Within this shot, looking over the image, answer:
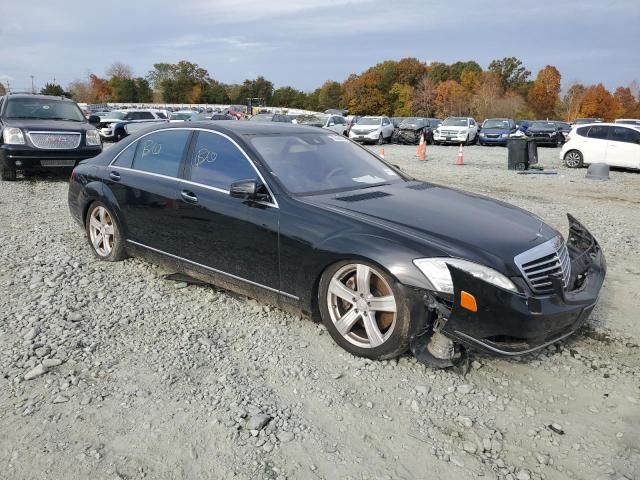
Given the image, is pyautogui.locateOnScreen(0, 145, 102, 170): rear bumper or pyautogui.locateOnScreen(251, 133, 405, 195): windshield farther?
pyautogui.locateOnScreen(0, 145, 102, 170): rear bumper

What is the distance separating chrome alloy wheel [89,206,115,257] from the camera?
5.43 metres

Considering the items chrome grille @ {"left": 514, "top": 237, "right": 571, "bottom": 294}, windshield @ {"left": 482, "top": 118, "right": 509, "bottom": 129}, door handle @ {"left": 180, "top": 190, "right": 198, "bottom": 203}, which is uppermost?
windshield @ {"left": 482, "top": 118, "right": 509, "bottom": 129}

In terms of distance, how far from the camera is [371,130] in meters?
27.8

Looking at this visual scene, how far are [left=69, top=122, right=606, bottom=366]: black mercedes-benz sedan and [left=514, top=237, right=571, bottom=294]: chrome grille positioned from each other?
1 centimetres

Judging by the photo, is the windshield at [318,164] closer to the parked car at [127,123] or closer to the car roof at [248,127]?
the car roof at [248,127]

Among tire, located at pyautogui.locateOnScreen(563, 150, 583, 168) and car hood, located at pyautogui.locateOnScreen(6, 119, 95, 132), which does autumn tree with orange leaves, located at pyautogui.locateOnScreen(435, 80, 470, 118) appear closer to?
tire, located at pyautogui.locateOnScreen(563, 150, 583, 168)

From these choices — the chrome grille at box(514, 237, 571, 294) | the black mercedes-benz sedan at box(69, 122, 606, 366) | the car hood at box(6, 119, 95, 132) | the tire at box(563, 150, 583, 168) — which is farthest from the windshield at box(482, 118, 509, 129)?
the chrome grille at box(514, 237, 571, 294)

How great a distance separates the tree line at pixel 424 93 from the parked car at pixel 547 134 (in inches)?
1330

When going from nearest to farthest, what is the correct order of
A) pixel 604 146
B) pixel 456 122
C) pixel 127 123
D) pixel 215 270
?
1. pixel 215 270
2. pixel 604 146
3. pixel 127 123
4. pixel 456 122

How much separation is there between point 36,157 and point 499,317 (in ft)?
33.6

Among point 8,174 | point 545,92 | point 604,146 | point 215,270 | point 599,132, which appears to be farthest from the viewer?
point 545,92

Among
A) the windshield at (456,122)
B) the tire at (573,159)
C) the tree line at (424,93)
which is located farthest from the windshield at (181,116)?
the tree line at (424,93)

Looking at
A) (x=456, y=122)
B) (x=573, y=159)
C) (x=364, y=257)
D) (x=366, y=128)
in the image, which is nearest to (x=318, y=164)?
(x=364, y=257)

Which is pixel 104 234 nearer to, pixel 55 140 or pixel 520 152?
pixel 55 140
